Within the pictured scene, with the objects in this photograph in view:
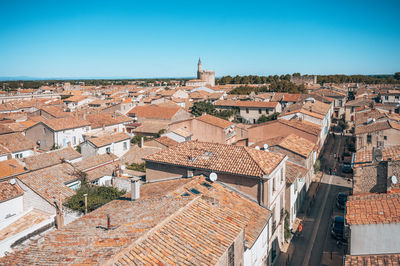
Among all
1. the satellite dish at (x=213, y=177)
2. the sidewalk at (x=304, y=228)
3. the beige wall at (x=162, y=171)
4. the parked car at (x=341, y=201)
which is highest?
the satellite dish at (x=213, y=177)

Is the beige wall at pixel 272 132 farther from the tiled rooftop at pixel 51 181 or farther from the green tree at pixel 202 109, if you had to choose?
the green tree at pixel 202 109

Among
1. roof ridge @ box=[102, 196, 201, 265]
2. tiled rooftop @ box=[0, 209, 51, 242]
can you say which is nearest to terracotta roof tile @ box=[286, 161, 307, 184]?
roof ridge @ box=[102, 196, 201, 265]

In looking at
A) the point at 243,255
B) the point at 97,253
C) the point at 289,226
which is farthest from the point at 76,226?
the point at 289,226

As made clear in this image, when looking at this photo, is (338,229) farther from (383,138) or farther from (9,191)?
(9,191)

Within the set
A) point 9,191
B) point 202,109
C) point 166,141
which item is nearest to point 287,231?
point 9,191

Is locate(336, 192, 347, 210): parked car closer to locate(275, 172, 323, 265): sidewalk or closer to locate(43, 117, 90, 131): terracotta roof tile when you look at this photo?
locate(275, 172, 323, 265): sidewalk

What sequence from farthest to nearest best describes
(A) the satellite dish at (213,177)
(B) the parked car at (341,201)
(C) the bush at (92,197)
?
(B) the parked car at (341,201) < (C) the bush at (92,197) < (A) the satellite dish at (213,177)

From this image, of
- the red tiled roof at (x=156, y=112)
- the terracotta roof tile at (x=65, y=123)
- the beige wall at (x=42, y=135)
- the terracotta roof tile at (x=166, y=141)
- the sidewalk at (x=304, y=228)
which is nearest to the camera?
the sidewalk at (x=304, y=228)

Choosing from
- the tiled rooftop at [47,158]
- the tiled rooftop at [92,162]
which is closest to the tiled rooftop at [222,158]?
the tiled rooftop at [92,162]
